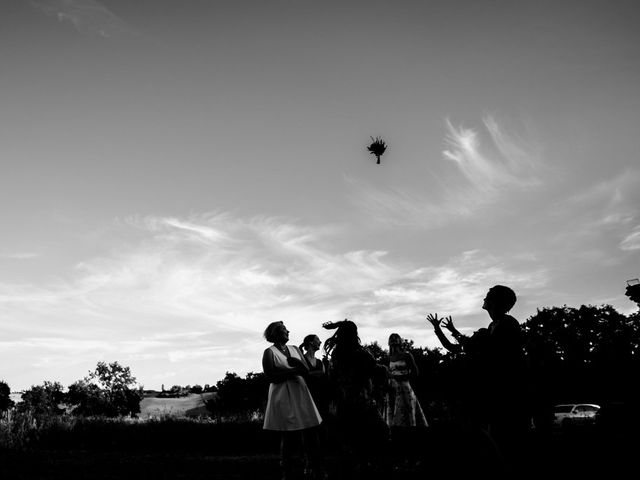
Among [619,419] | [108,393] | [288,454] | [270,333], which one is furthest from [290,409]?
[108,393]

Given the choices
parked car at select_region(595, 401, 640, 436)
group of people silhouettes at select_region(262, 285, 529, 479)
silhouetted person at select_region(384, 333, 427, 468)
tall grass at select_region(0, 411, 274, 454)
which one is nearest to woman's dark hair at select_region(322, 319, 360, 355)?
group of people silhouettes at select_region(262, 285, 529, 479)

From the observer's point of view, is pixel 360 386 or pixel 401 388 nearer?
pixel 360 386

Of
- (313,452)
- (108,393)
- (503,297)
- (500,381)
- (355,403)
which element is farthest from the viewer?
(108,393)

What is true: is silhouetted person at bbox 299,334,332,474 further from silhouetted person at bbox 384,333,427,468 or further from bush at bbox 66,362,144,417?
bush at bbox 66,362,144,417

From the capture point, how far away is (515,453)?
337 centimetres

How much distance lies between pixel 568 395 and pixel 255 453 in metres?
52.5

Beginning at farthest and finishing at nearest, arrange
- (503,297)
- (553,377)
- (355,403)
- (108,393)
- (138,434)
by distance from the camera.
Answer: (108,393) → (553,377) → (138,434) → (355,403) → (503,297)

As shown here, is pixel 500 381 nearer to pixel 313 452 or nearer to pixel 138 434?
pixel 313 452

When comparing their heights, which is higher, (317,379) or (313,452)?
(317,379)

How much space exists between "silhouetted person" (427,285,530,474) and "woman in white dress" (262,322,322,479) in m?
2.09

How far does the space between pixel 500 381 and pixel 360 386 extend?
178 centimetres

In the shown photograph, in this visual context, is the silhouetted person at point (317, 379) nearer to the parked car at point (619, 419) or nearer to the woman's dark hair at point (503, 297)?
the woman's dark hair at point (503, 297)

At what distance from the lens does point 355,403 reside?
482cm

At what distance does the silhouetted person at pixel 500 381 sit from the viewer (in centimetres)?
344
